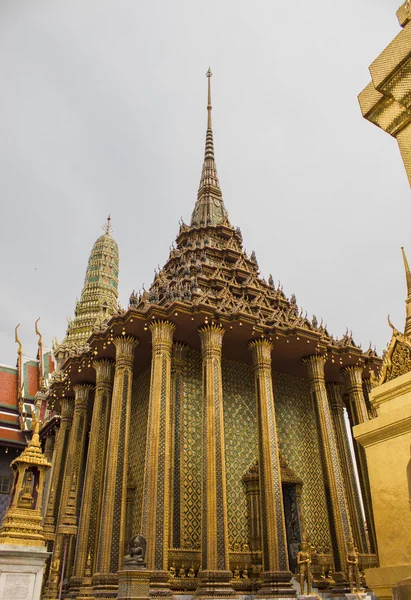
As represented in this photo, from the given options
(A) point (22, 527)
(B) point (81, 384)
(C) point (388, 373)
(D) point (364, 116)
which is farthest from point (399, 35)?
(B) point (81, 384)

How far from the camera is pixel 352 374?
2058cm

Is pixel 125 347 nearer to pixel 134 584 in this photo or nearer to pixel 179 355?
pixel 179 355

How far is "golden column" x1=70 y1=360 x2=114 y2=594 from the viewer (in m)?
16.5

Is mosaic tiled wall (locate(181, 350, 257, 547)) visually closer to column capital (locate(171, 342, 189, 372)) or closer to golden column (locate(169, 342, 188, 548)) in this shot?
golden column (locate(169, 342, 188, 548))

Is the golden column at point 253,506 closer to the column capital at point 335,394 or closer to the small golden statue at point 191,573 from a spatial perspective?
the small golden statue at point 191,573

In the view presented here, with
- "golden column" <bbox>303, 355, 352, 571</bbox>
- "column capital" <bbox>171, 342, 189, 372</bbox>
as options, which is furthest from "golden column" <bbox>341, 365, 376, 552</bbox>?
"column capital" <bbox>171, 342, 189, 372</bbox>

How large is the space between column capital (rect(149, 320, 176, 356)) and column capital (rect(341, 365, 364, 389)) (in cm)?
799

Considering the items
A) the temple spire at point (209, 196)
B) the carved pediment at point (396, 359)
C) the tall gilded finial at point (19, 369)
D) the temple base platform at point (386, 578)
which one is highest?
the temple spire at point (209, 196)

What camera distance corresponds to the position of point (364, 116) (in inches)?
189

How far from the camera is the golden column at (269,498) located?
14297 mm

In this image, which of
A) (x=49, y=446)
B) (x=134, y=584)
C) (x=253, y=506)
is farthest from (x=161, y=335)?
(x=49, y=446)

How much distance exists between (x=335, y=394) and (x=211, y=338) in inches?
301

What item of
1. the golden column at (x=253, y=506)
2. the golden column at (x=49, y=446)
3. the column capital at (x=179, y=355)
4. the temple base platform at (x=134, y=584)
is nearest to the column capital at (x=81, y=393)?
the column capital at (x=179, y=355)

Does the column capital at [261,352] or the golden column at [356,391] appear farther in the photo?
the golden column at [356,391]
